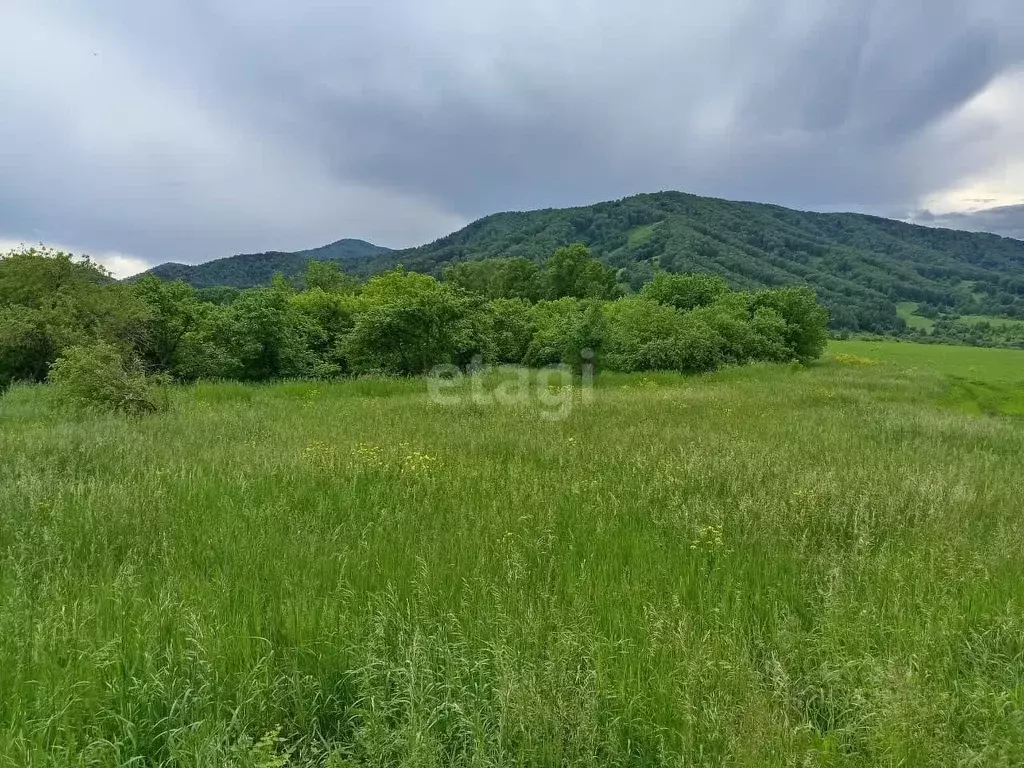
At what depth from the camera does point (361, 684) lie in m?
2.75

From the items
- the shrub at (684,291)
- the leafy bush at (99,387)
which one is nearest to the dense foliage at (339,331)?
the leafy bush at (99,387)

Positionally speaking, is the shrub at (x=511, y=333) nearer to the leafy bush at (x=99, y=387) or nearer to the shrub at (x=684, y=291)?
the shrub at (x=684, y=291)

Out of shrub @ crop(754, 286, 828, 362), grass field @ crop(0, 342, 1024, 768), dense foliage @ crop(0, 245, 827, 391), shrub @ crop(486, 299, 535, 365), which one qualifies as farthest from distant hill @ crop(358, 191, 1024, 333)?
grass field @ crop(0, 342, 1024, 768)

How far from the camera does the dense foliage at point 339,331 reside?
18688mm

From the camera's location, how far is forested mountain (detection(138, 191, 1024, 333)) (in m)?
115

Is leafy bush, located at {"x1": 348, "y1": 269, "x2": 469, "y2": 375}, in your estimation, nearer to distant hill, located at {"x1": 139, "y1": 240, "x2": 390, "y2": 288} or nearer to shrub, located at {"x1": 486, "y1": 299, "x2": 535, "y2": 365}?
shrub, located at {"x1": 486, "y1": 299, "x2": 535, "y2": 365}

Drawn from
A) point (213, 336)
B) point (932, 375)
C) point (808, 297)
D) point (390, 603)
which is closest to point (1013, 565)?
point (390, 603)

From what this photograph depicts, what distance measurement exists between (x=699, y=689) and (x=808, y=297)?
44630 millimetres

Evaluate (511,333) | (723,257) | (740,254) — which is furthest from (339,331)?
(740,254)

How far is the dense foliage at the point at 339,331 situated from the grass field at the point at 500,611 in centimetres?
928

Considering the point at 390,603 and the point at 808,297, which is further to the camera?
the point at 808,297

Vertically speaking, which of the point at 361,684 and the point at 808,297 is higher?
the point at 808,297

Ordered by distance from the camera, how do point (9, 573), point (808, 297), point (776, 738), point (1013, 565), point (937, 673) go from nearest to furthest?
Result: point (776, 738) < point (937, 673) < point (9, 573) < point (1013, 565) < point (808, 297)

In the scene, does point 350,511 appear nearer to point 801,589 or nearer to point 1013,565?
point 801,589
